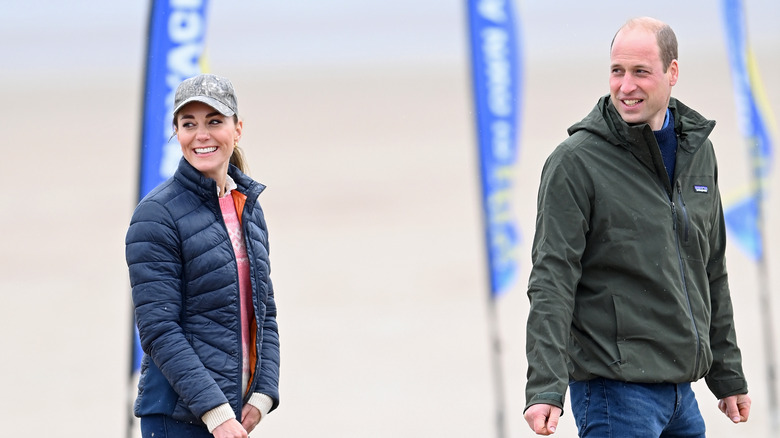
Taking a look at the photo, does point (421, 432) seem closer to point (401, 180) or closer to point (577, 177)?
point (577, 177)

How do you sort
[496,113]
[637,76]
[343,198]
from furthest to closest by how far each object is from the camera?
[343,198]
[496,113]
[637,76]

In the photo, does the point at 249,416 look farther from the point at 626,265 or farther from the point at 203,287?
the point at 626,265

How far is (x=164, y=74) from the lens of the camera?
3982mm

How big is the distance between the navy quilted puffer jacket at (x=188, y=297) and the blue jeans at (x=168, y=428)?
2cm

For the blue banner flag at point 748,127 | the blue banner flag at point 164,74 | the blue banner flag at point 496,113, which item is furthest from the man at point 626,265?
the blue banner flag at point 748,127

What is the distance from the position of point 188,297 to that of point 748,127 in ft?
12.3

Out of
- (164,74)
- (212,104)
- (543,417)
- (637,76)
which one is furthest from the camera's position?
(164,74)

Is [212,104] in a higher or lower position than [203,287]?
higher

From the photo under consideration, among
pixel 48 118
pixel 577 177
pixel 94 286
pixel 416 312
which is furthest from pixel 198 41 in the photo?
pixel 48 118

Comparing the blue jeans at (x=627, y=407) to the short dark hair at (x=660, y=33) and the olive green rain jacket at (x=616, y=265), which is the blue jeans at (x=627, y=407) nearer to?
the olive green rain jacket at (x=616, y=265)

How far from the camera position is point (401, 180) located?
14.9m

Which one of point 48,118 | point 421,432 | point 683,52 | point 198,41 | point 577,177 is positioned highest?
point 683,52

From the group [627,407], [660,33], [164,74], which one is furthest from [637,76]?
[164,74]

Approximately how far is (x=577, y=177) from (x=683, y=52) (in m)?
18.5
